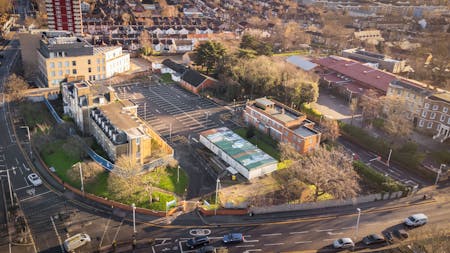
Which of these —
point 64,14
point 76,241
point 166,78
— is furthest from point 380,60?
point 76,241

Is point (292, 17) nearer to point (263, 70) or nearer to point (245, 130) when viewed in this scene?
point (263, 70)

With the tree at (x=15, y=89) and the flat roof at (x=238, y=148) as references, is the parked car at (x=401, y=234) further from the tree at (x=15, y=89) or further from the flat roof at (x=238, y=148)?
the tree at (x=15, y=89)

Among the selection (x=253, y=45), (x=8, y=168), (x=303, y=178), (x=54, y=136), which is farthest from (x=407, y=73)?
(x=8, y=168)

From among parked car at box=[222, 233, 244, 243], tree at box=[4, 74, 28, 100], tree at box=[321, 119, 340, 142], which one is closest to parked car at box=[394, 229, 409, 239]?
parked car at box=[222, 233, 244, 243]

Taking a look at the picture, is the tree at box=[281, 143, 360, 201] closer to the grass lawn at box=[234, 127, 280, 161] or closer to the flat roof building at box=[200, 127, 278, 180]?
the flat roof building at box=[200, 127, 278, 180]

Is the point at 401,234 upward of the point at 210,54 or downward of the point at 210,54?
downward

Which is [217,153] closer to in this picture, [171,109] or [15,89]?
[171,109]
